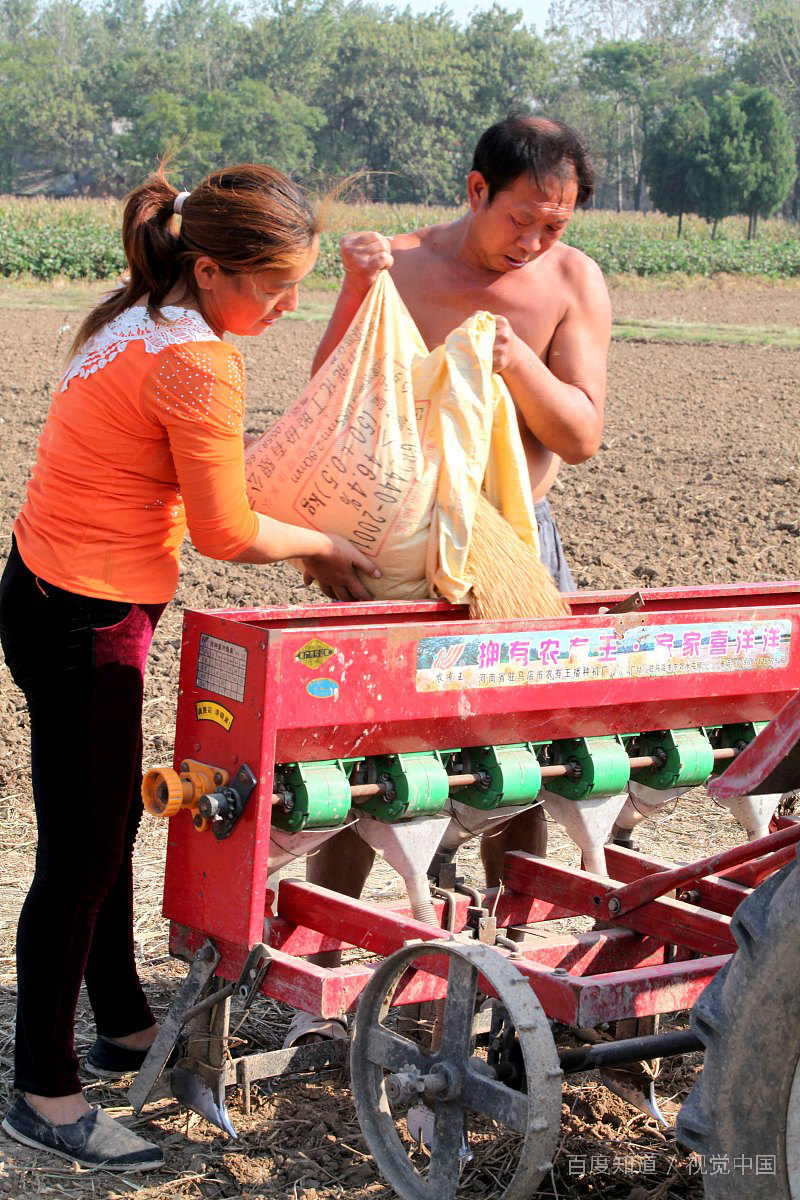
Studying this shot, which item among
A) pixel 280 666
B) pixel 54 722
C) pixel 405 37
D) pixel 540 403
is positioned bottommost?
pixel 54 722

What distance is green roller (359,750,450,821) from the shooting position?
2.87m

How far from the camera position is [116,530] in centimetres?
268

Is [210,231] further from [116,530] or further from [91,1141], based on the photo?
[91,1141]

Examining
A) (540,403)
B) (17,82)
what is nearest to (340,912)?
(540,403)

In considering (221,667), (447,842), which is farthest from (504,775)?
(221,667)

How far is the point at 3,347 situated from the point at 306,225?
1401 centimetres

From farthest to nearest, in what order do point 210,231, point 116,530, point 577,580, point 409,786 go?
1. point 577,580
2. point 409,786
3. point 116,530
4. point 210,231

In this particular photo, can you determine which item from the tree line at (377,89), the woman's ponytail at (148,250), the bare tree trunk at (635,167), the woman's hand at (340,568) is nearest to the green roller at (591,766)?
the woman's hand at (340,568)

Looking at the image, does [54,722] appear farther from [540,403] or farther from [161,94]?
[161,94]


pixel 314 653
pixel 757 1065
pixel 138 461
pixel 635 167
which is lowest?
pixel 757 1065

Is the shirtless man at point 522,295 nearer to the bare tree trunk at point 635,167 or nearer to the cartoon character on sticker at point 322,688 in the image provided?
the cartoon character on sticker at point 322,688

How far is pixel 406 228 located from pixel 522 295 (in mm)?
36670

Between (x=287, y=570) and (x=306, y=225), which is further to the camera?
(x=287, y=570)

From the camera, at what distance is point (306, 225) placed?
2.63 meters
